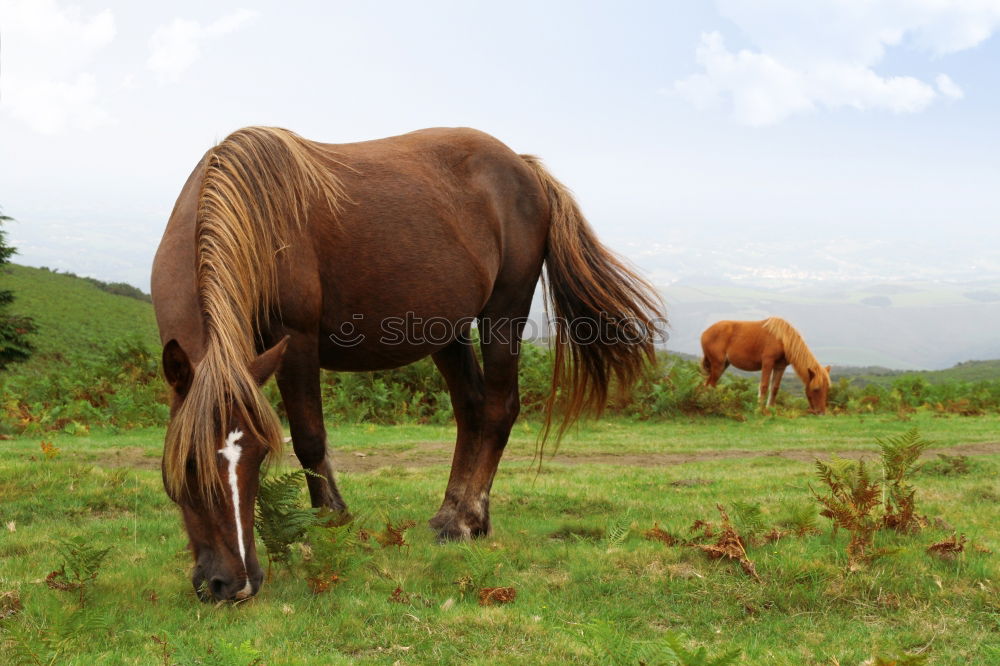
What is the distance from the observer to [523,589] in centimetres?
401

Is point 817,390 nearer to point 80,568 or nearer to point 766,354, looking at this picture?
point 766,354

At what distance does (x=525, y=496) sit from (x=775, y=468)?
3521 mm

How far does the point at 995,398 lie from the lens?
16000 mm

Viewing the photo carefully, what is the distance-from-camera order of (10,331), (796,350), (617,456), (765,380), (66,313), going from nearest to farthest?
(617,456)
(765,380)
(796,350)
(10,331)
(66,313)

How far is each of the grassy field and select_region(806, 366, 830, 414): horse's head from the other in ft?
30.0

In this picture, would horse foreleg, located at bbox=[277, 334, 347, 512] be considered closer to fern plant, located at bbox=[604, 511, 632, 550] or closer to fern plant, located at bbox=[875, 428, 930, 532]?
fern plant, located at bbox=[604, 511, 632, 550]

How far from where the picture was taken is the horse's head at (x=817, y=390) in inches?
612

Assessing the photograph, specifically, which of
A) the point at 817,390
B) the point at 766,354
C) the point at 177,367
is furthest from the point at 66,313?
the point at 177,367

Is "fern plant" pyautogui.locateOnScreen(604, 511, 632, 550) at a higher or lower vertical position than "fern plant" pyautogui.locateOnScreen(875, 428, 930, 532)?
lower

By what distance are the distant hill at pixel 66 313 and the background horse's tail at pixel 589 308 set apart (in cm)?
2688

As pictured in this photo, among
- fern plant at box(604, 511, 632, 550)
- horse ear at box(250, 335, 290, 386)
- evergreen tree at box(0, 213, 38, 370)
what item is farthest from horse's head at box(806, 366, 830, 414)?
evergreen tree at box(0, 213, 38, 370)

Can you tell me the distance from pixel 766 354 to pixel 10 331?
70.4 feet

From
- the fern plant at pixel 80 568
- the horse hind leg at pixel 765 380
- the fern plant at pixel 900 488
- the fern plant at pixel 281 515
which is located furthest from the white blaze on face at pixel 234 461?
the horse hind leg at pixel 765 380

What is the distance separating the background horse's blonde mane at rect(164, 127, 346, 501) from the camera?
3.19m
